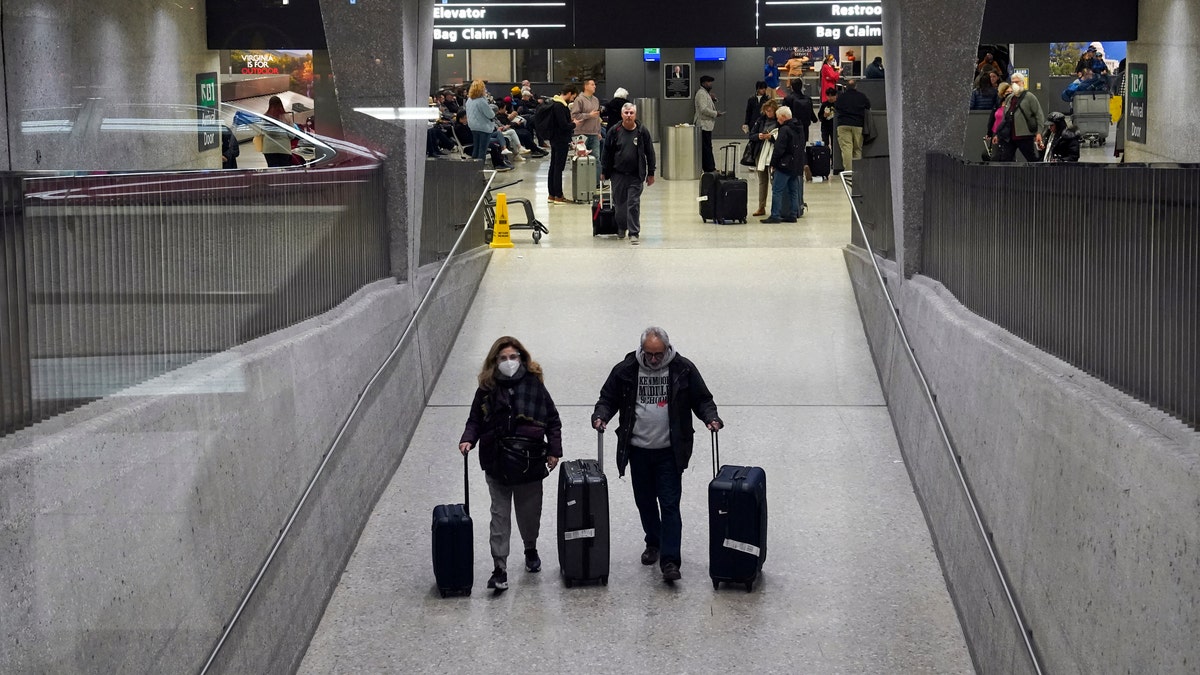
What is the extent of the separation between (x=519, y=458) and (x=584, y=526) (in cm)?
63

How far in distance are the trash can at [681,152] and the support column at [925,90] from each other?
1566 cm

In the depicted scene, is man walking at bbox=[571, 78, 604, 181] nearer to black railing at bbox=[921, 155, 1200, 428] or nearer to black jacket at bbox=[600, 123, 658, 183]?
black jacket at bbox=[600, 123, 658, 183]

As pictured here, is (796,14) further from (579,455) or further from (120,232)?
(120,232)

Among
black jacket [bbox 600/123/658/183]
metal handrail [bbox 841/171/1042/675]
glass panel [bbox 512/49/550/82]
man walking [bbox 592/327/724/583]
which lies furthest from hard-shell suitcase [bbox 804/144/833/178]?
glass panel [bbox 512/49/550/82]

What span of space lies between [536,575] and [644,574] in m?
0.72

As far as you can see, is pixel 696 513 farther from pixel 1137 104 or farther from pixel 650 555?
pixel 1137 104

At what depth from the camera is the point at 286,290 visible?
9.73 m

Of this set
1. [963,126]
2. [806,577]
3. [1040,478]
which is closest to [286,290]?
[806,577]

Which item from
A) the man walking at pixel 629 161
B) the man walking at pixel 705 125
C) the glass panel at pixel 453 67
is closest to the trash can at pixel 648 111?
the man walking at pixel 705 125

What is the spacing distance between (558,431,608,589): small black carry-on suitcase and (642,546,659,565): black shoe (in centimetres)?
43

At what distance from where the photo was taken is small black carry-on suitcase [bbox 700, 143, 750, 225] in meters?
21.0

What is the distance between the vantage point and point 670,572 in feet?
31.8

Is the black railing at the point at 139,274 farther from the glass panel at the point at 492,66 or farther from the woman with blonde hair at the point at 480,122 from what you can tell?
the glass panel at the point at 492,66

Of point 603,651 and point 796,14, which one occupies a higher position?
point 796,14
